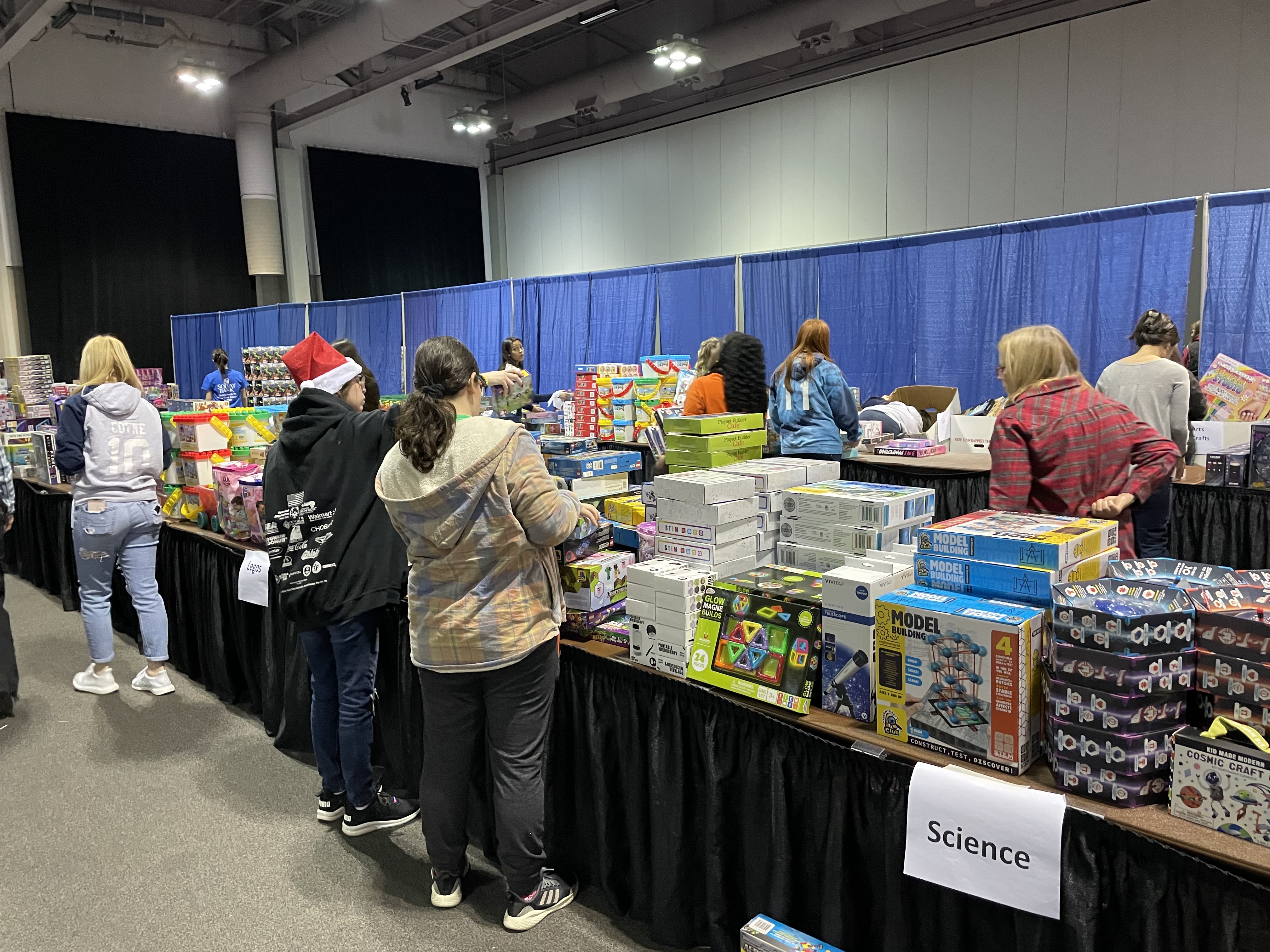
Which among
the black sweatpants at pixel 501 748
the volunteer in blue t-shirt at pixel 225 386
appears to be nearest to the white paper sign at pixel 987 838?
the black sweatpants at pixel 501 748

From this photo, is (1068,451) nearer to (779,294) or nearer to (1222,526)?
(1222,526)

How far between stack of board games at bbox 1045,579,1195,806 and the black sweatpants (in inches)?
45.2

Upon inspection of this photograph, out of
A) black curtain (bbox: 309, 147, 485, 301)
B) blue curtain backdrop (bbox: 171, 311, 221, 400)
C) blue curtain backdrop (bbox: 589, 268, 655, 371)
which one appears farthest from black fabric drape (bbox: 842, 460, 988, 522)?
blue curtain backdrop (bbox: 171, 311, 221, 400)

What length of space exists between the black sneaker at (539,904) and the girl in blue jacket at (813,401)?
2.46 metres

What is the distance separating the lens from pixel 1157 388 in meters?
3.74

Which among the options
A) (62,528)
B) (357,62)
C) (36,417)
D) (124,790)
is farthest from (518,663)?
(357,62)

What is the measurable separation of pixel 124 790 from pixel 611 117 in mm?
11498

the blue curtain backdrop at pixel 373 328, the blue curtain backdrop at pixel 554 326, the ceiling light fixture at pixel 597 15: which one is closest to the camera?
the blue curtain backdrop at pixel 554 326

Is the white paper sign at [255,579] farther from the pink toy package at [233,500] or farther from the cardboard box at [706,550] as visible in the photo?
the cardboard box at [706,550]

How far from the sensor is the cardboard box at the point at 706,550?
2.10 m

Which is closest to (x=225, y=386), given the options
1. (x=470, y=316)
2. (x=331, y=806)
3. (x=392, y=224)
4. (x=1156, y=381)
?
(x=470, y=316)

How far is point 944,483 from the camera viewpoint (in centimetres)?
481

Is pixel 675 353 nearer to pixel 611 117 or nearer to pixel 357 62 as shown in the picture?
pixel 357 62

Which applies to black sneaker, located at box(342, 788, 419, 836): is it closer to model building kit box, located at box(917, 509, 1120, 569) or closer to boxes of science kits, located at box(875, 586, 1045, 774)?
boxes of science kits, located at box(875, 586, 1045, 774)
